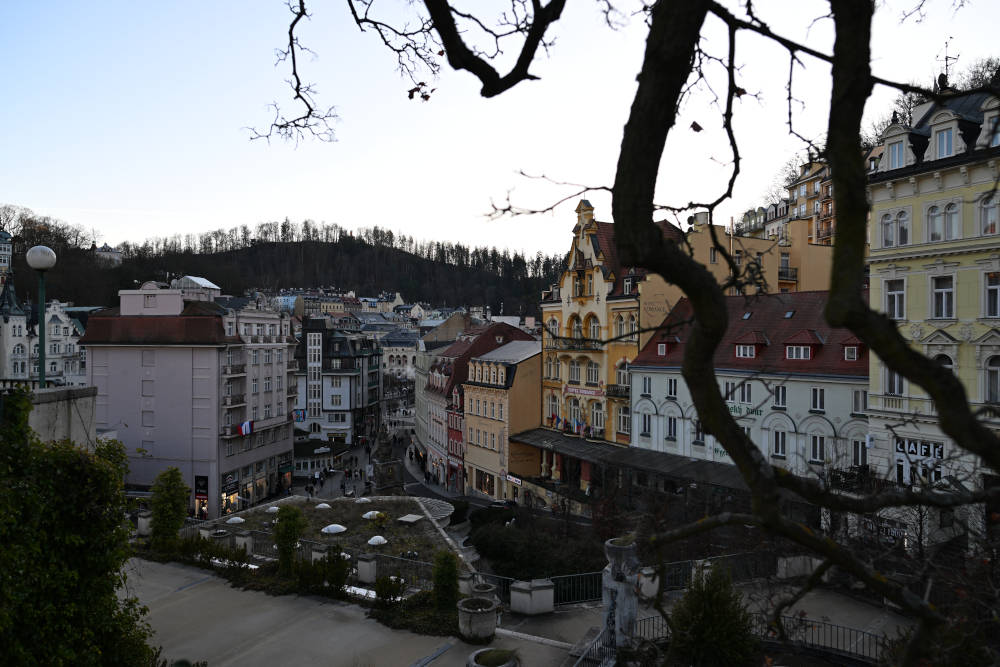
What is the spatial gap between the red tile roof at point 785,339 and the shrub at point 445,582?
1361cm

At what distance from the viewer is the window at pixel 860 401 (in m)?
24.8

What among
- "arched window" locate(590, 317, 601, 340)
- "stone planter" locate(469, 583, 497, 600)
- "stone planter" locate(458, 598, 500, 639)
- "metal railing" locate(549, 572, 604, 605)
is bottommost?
"metal railing" locate(549, 572, 604, 605)

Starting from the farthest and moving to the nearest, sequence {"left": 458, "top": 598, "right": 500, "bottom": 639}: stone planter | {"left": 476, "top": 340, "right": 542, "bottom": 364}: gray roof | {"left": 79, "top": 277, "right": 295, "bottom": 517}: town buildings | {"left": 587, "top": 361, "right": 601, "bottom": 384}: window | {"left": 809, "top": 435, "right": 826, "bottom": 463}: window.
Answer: {"left": 476, "top": 340, "right": 542, "bottom": 364}: gray roof → {"left": 79, "top": 277, "right": 295, "bottom": 517}: town buildings → {"left": 587, "top": 361, "right": 601, "bottom": 384}: window → {"left": 809, "top": 435, "right": 826, "bottom": 463}: window → {"left": 458, "top": 598, "right": 500, "bottom": 639}: stone planter

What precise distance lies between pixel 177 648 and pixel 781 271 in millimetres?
34009

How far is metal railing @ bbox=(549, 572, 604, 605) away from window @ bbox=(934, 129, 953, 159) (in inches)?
664

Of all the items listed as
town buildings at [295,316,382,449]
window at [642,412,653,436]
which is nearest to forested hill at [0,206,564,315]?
town buildings at [295,316,382,449]

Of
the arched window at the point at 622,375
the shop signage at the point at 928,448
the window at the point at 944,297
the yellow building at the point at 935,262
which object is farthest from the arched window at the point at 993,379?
the arched window at the point at 622,375

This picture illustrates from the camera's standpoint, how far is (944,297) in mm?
20906

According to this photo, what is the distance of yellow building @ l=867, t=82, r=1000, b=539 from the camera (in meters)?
19.9

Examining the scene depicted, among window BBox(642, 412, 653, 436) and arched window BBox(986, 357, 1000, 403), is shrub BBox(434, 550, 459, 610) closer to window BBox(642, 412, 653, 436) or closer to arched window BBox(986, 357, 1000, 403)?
arched window BBox(986, 357, 1000, 403)

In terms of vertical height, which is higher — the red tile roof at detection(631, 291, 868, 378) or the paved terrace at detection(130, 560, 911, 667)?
the red tile roof at detection(631, 291, 868, 378)

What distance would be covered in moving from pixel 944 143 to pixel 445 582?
19901mm

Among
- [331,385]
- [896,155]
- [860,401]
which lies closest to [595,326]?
[860,401]

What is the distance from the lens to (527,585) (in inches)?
583
